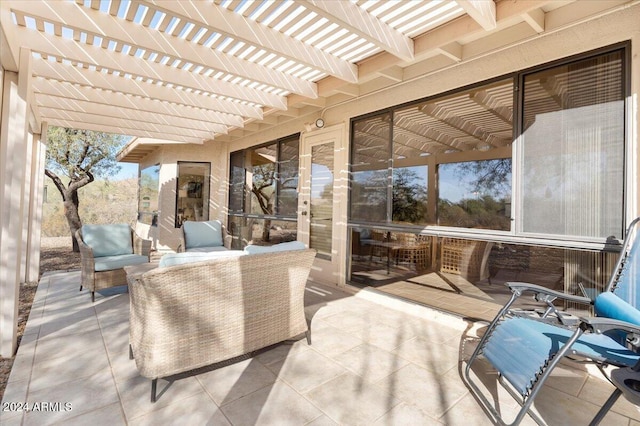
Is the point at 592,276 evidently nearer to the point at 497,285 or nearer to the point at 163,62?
the point at 497,285

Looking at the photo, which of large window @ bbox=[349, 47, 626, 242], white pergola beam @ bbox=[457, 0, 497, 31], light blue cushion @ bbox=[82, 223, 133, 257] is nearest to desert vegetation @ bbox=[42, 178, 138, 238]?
light blue cushion @ bbox=[82, 223, 133, 257]

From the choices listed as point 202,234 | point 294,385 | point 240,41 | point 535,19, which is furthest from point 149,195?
point 535,19

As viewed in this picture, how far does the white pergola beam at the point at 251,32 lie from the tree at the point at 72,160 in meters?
6.54

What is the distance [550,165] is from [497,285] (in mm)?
2408

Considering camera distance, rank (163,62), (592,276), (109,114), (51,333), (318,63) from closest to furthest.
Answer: (592,276), (51,333), (318,63), (163,62), (109,114)

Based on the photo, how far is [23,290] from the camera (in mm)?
4332

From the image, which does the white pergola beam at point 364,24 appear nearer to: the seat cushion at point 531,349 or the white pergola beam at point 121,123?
the seat cushion at point 531,349

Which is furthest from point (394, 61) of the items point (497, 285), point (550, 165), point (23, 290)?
point (23, 290)

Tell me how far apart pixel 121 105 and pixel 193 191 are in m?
3.81

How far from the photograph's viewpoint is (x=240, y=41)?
2883mm

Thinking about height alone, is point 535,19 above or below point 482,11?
above

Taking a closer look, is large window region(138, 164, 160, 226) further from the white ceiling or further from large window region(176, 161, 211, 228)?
the white ceiling

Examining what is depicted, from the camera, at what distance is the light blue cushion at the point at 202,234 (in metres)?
5.23

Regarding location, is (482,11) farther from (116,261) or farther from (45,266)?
(45,266)
